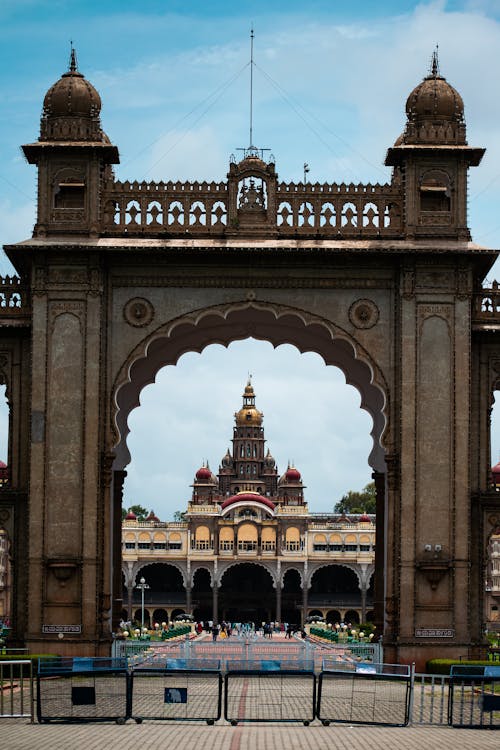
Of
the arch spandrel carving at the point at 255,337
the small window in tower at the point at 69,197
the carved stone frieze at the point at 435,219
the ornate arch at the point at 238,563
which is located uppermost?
the small window in tower at the point at 69,197

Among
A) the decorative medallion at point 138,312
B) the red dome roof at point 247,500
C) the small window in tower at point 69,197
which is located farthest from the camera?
the red dome roof at point 247,500

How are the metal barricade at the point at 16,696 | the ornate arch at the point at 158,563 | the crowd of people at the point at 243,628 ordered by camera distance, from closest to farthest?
the metal barricade at the point at 16,696 → the crowd of people at the point at 243,628 → the ornate arch at the point at 158,563

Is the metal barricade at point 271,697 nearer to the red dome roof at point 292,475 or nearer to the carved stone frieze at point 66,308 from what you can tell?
the carved stone frieze at point 66,308

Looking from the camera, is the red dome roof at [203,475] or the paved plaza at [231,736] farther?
the red dome roof at [203,475]

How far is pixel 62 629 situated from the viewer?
29266 mm

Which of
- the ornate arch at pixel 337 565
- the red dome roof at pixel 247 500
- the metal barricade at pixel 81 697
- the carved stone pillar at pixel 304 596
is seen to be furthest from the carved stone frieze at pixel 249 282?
the red dome roof at pixel 247 500

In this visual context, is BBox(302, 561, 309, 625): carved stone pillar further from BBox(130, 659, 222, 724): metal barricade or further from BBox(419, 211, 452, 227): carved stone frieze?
BBox(130, 659, 222, 724): metal barricade

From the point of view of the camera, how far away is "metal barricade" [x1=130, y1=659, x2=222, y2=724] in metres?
20.0

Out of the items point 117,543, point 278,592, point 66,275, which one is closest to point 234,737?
point 66,275

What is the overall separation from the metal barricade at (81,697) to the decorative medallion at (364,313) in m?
12.1

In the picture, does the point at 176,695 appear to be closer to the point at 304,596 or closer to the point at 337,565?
the point at 304,596

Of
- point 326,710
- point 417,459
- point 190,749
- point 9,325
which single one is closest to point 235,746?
Answer: point 190,749

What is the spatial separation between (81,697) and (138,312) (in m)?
12.1

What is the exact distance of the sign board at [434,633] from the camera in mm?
29234
